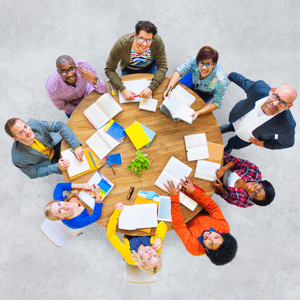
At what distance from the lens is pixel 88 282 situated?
292 cm

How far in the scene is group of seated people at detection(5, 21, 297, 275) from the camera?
6.16 ft

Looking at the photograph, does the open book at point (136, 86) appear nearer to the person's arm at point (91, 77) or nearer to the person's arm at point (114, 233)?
the person's arm at point (91, 77)

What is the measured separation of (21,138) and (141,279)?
5.61ft

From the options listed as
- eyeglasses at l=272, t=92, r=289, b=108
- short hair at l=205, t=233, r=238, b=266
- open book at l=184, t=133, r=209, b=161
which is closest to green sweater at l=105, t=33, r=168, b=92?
open book at l=184, t=133, r=209, b=161

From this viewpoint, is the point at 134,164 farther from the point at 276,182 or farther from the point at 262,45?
the point at 262,45

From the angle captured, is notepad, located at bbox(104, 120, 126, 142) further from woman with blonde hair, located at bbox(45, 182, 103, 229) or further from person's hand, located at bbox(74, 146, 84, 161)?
woman with blonde hair, located at bbox(45, 182, 103, 229)

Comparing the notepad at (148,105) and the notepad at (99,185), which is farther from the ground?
the notepad at (148,105)

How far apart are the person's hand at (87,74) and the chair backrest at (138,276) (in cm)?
187

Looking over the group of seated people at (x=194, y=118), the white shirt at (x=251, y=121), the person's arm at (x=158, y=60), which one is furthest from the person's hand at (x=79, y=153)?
the white shirt at (x=251, y=121)

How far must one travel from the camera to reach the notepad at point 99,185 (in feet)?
6.68

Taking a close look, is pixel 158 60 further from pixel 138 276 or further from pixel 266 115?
pixel 138 276

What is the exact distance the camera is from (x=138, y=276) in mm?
2131

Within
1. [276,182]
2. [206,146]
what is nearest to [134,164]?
[206,146]

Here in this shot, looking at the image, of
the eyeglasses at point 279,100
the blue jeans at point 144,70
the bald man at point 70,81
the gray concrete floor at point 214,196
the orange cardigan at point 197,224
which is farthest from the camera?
the gray concrete floor at point 214,196
